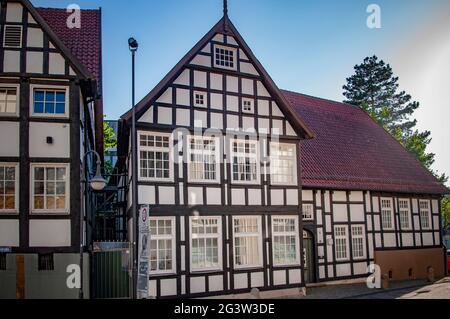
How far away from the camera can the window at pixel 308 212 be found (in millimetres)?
23109

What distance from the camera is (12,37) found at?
15555 mm

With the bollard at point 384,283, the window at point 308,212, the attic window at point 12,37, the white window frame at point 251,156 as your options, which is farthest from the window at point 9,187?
the bollard at point 384,283

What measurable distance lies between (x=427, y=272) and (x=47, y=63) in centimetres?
2298

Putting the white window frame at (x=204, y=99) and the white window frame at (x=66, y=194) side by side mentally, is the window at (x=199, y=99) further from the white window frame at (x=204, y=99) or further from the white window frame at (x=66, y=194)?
the white window frame at (x=66, y=194)

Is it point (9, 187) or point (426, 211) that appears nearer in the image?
point (9, 187)

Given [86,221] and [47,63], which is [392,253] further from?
[47,63]

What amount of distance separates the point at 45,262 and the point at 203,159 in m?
6.94

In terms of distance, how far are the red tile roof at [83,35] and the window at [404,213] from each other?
18.3 metres

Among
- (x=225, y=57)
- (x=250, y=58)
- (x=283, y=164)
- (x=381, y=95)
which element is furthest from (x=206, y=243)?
(x=381, y=95)

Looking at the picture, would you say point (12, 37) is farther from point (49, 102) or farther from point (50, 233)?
point (50, 233)

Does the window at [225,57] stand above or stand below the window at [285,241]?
above

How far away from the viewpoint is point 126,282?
18.4 m

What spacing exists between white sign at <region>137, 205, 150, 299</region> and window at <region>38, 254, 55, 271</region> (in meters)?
3.13
